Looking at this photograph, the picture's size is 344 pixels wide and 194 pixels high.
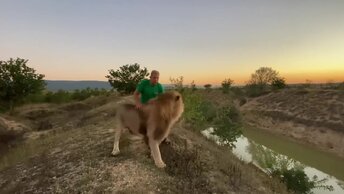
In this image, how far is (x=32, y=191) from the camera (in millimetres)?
13109

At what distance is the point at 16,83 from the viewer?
5534cm

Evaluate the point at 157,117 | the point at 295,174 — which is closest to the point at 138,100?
the point at 157,117

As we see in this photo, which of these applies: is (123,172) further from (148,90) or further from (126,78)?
(126,78)

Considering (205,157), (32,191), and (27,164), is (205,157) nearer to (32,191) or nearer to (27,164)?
(32,191)

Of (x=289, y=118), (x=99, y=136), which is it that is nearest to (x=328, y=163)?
(x=289, y=118)

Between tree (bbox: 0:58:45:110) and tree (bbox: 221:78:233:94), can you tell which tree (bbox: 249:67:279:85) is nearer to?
tree (bbox: 221:78:233:94)

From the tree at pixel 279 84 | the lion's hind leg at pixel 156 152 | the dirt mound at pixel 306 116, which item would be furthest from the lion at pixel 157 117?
the tree at pixel 279 84

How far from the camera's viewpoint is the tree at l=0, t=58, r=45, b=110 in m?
55.0

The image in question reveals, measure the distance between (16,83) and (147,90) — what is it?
49.3 meters

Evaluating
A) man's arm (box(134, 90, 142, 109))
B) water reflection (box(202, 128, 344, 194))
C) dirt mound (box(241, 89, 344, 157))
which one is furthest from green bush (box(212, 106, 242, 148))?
man's arm (box(134, 90, 142, 109))

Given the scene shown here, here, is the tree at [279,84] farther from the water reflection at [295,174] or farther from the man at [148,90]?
the man at [148,90]

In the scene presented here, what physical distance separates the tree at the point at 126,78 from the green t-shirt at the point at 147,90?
58.7 m

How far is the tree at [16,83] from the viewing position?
55031 mm

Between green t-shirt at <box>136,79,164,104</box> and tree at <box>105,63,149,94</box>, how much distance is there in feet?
193
